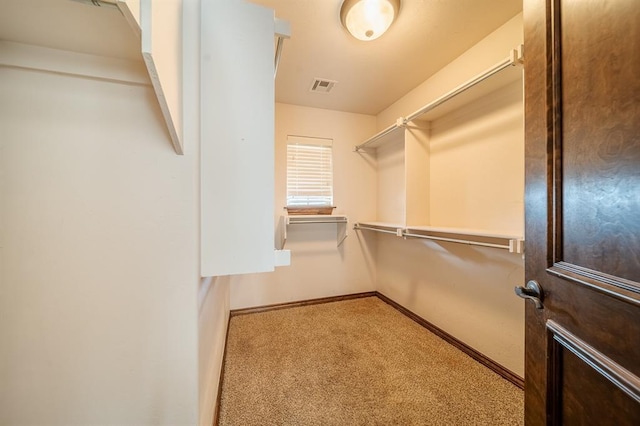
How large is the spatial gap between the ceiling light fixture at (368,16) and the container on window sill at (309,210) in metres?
1.61

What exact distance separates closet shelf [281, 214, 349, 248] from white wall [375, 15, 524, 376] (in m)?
0.80

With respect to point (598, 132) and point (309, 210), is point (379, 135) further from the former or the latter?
point (598, 132)

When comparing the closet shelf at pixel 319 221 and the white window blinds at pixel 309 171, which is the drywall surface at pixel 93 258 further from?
the white window blinds at pixel 309 171

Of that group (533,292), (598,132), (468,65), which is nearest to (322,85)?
(468,65)

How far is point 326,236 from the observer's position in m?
2.79

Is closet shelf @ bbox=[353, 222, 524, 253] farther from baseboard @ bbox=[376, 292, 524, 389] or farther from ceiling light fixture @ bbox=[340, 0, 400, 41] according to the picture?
ceiling light fixture @ bbox=[340, 0, 400, 41]

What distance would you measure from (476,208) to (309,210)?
1.58 metres

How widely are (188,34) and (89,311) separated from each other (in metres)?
1.01

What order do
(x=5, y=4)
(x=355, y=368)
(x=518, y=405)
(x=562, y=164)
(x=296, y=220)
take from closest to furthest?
(x=5, y=4)
(x=562, y=164)
(x=518, y=405)
(x=355, y=368)
(x=296, y=220)

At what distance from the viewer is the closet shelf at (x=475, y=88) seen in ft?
4.12

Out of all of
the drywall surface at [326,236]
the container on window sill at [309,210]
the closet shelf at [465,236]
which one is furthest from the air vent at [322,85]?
the closet shelf at [465,236]

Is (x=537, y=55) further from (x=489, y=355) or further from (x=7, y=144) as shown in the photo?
(x=489, y=355)

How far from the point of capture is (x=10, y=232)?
2.22ft

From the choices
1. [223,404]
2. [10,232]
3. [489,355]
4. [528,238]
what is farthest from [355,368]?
[10,232]
